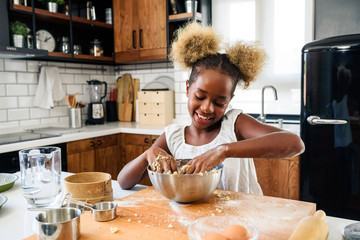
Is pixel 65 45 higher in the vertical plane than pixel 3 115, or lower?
higher

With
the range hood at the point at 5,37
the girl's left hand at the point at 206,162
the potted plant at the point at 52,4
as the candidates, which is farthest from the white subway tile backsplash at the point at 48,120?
the girl's left hand at the point at 206,162

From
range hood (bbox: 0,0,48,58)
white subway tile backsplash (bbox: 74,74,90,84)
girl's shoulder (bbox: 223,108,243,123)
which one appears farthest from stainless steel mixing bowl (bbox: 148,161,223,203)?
white subway tile backsplash (bbox: 74,74,90,84)

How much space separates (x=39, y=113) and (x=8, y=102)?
12.7 inches

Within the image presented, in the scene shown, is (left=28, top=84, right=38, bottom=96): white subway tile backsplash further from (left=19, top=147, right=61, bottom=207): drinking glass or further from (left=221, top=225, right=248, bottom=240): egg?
(left=221, top=225, right=248, bottom=240): egg

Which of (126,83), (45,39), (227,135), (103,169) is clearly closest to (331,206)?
(227,135)

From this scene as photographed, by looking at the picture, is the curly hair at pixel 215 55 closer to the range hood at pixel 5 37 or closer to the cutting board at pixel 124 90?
the range hood at pixel 5 37

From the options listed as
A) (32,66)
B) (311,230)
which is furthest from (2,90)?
(311,230)

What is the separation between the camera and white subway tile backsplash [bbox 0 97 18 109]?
271cm

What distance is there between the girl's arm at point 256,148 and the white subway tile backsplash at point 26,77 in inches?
90.8

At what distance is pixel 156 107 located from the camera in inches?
125

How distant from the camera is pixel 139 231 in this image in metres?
0.81

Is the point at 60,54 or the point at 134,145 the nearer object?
the point at 60,54

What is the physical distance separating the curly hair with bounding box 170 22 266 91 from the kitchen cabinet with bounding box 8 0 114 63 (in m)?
1.80

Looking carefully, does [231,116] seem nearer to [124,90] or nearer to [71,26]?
[71,26]
